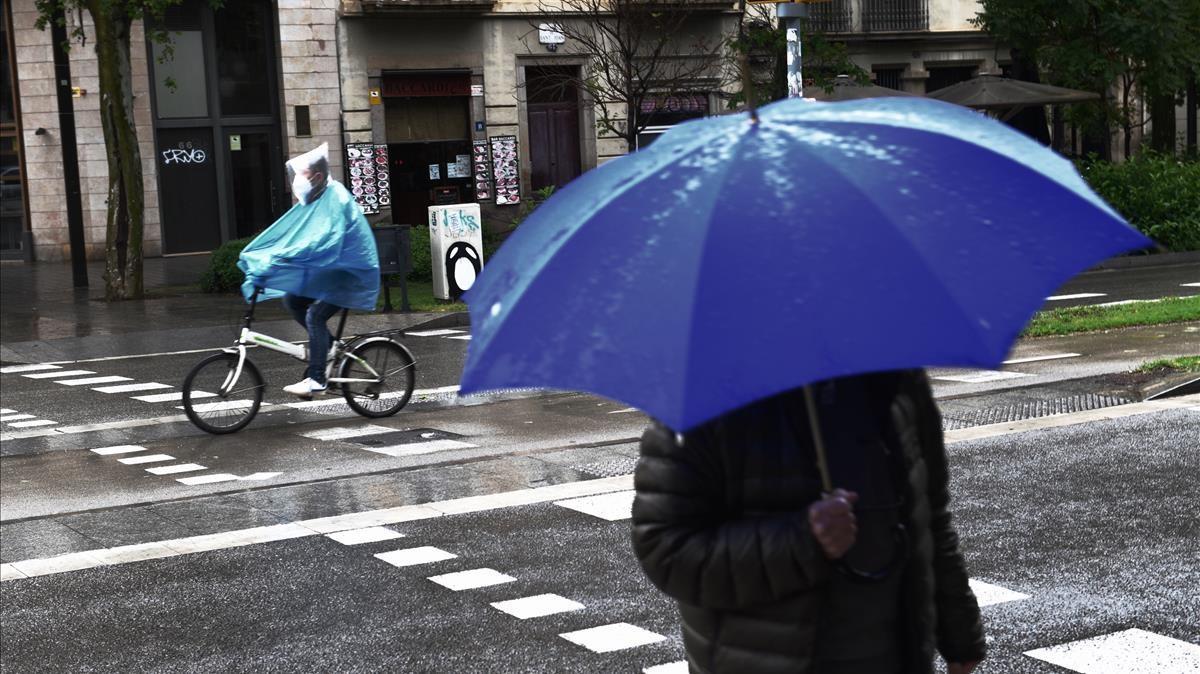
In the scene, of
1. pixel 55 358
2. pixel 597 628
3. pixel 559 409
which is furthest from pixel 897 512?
pixel 55 358

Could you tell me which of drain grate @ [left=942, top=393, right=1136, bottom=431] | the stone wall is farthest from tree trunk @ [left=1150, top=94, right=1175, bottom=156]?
drain grate @ [left=942, top=393, right=1136, bottom=431]

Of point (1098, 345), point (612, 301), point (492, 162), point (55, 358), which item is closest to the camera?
point (612, 301)

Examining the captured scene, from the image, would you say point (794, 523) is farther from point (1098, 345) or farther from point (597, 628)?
point (1098, 345)

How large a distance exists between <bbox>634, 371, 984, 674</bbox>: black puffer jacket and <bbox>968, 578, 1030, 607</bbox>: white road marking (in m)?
3.45

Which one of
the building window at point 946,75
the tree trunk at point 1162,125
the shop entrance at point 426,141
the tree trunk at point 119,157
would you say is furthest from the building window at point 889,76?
the tree trunk at point 119,157

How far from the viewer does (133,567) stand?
7.52 meters

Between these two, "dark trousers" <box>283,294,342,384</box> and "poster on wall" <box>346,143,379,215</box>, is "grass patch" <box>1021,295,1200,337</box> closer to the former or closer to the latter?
"dark trousers" <box>283,294,342,384</box>

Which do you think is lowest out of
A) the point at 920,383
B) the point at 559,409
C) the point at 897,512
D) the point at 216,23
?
the point at 559,409

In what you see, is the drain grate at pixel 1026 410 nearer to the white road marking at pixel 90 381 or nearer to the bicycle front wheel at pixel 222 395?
the bicycle front wheel at pixel 222 395

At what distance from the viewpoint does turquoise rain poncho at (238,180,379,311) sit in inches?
456

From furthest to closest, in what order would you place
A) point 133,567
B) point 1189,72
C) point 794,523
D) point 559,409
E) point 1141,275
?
point 1189,72 < point 1141,275 < point 559,409 < point 133,567 < point 794,523

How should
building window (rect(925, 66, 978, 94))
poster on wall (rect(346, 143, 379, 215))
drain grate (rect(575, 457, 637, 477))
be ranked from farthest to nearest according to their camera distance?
1. building window (rect(925, 66, 978, 94))
2. poster on wall (rect(346, 143, 379, 215))
3. drain grate (rect(575, 457, 637, 477))

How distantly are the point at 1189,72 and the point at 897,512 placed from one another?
28.4 metres

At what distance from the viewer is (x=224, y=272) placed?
23.4m
